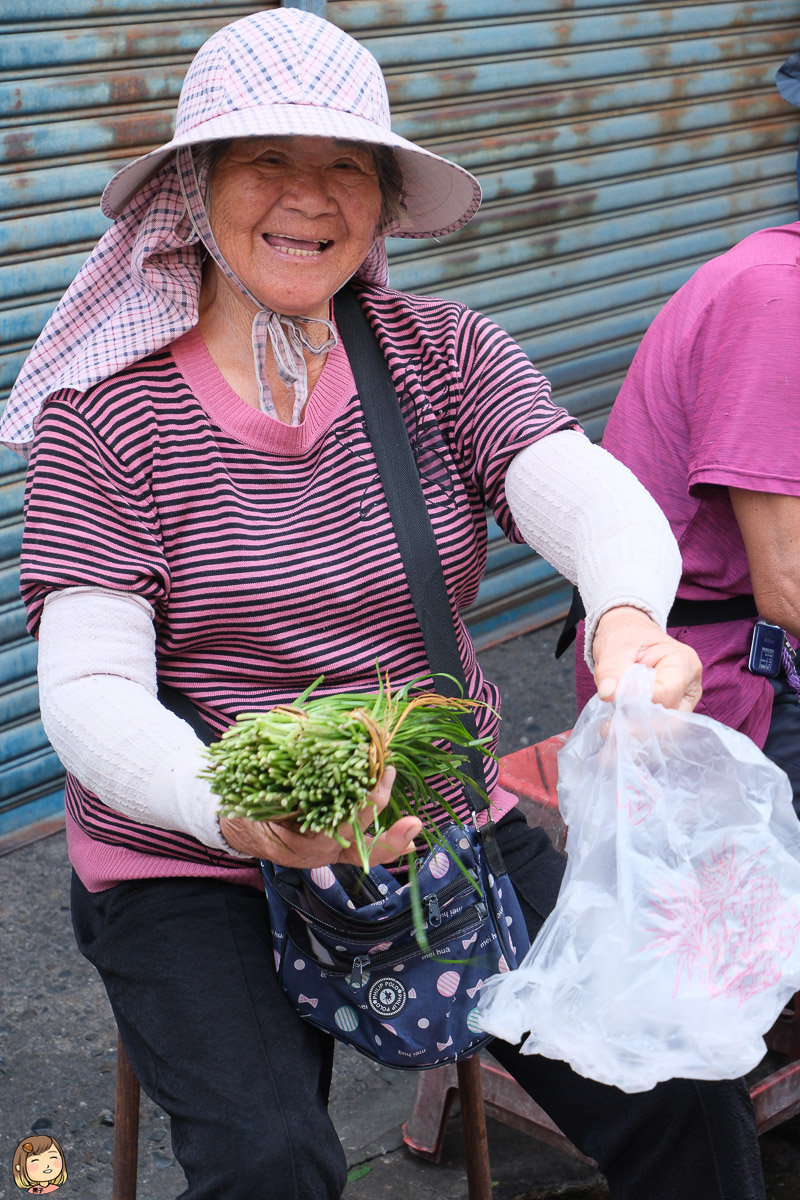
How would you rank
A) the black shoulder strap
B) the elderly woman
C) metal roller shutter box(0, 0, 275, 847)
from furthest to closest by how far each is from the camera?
metal roller shutter box(0, 0, 275, 847)
the black shoulder strap
the elderly woman

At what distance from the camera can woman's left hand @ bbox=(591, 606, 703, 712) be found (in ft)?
5.41

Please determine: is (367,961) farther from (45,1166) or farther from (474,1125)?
(45,1166)

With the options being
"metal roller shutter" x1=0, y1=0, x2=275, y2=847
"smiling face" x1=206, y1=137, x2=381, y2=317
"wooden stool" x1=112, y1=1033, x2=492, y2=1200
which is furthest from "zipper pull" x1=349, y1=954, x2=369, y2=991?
"metal roller shutter" x1=0, y1=0, x2=275, y2=847

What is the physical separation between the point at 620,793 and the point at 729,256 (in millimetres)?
1161

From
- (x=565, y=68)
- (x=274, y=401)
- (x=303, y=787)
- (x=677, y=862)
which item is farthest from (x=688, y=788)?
(x=565, y=68)

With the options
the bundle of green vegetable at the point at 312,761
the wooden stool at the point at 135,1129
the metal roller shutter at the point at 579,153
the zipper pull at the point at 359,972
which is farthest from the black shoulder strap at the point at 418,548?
the metal roller shutter at the point at 579,153

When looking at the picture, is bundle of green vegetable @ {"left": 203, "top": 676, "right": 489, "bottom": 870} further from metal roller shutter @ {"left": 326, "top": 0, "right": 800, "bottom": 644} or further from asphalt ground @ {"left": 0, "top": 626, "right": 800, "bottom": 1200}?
metal roller shutter @ {"left": 326, "top": 0, "right": 800, "bottom": 644}

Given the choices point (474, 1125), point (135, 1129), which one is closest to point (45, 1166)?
point (135, 1129)

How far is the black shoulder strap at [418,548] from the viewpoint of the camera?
6.51 feet

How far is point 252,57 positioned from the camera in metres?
1.92

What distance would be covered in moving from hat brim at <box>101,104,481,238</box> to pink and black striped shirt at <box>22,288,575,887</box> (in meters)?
0.25

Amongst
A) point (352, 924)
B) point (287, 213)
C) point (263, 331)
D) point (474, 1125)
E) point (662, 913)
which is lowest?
point (474, 1125)

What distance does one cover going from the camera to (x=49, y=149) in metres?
3.40

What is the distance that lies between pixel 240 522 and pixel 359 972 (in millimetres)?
643
